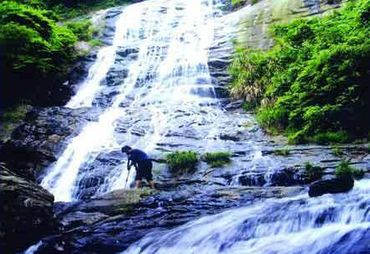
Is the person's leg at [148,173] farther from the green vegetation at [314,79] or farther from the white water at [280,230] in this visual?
the green vegetation at [314,79]

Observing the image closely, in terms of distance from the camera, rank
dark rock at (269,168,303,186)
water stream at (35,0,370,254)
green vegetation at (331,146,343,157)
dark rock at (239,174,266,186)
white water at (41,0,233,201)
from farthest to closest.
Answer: white water at (41,0,233,201)
green vegetation at (331,146,343,157)
dark rock at (239,174,266,186)
dark rock at (269,168,303,186)
water stream at (35,0,370,254)

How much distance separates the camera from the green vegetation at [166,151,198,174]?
14.0 meters

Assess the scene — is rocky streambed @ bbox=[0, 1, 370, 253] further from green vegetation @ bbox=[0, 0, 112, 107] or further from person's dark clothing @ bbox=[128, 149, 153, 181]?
green vegetation @ bbox=[0, 0, 112, 107]

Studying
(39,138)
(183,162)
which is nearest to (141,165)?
(183,162)

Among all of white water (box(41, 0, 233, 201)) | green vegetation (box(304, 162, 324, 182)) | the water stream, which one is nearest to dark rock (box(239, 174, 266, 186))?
the water stream

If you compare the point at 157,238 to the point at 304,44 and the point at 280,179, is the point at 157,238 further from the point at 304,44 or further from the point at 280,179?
the point at 304,44

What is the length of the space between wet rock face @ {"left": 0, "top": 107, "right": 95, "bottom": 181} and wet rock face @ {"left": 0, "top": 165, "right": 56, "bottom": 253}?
13.1 ft

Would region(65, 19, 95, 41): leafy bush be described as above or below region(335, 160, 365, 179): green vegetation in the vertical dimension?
above

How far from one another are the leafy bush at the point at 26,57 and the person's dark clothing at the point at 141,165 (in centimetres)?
777

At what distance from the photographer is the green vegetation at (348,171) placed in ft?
37.9

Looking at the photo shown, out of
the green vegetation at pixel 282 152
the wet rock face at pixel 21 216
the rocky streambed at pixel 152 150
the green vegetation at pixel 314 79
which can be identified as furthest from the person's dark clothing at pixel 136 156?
the green vegetation at pixel 314 79

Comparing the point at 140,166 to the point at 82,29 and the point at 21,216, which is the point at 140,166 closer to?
the point at 21,216

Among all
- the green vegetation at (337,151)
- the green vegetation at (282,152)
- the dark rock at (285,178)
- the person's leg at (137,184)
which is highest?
the green vegetation at (337,151)

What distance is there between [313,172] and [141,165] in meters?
3.68
